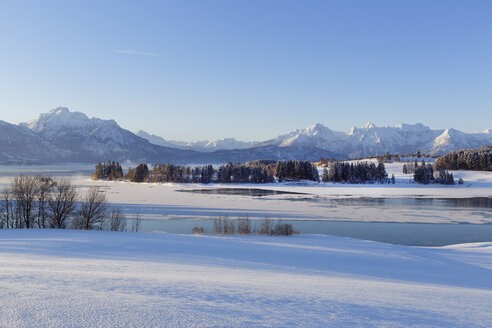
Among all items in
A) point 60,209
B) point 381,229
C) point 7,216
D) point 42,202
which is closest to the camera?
point 7,216

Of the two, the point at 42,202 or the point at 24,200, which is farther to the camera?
the point at 24,200

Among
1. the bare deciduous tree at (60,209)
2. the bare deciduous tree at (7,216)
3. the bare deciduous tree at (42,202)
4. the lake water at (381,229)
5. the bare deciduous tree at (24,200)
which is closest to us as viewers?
the lake water at (381,229)

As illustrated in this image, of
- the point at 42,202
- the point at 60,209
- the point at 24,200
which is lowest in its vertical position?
the point at 60,209

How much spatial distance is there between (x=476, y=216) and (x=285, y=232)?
3528 cm

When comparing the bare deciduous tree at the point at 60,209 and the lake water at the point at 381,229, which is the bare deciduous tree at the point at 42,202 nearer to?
the bare deciduous tree at the point at 60,209

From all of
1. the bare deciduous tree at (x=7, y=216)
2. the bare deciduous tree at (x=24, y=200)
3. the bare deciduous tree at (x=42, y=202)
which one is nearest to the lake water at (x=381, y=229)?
the bare deciduous tree at (x=42, y=202)

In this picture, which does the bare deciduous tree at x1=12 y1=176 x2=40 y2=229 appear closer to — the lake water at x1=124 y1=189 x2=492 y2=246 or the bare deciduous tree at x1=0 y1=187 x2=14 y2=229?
the bare deciduous tree at x1=0 y1=187 x2=14 y2=229

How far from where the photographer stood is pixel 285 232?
32844 mm

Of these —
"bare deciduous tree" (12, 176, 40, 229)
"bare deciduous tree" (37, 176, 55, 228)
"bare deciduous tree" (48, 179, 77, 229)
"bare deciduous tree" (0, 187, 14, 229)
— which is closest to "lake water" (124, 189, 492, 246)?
"bare deciduous tree" (48, 179, 77, 229)

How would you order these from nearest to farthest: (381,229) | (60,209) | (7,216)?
(7,216) → (60,209) → (381,229)

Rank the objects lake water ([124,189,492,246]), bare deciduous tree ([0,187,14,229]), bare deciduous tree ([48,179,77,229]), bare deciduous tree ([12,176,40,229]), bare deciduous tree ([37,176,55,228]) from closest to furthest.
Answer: lake water ([124,189,492,246]) → bare deciduous tree ([0,187,14,229]) → bare deciduous tree ([37,176,55,228]) → bare deciduous tree ([48,179,77,229]) → bare deciduous tree ([12,176,40,229])

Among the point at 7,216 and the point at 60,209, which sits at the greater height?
the point at 60,209

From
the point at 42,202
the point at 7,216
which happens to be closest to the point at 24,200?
the point at 42,202

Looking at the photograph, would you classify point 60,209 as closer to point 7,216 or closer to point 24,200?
point 24,200
